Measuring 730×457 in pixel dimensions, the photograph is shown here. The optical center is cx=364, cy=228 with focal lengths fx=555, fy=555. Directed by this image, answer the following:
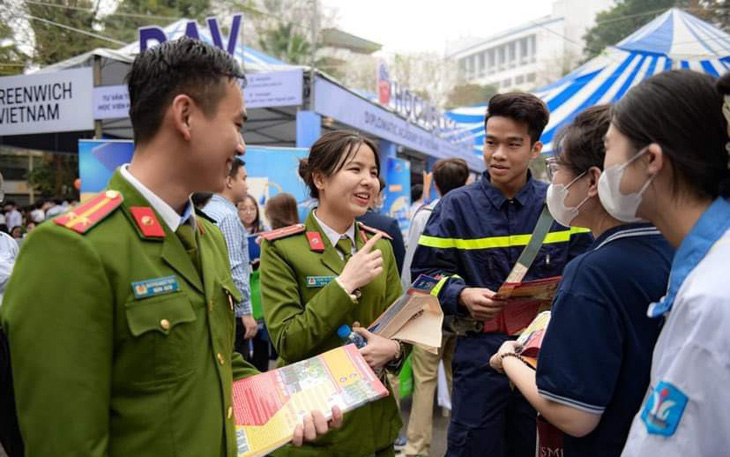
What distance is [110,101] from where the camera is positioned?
917 centimetres

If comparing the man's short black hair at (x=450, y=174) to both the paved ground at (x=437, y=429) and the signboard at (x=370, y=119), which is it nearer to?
the paved ground at (x=437, y=429)

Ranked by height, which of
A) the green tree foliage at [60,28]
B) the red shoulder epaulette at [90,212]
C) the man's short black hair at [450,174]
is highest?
the green tree foliage at [60,28]

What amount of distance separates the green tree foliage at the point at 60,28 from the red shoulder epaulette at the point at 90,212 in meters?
7.70

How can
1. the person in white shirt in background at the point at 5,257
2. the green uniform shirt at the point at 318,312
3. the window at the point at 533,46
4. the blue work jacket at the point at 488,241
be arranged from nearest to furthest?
1. the green uniform shirt at the point at 318,312
2. the blue work jacket at the point at 488,241
3. the person in white shirt in background at the point at 5,257
4. the window at the point at 533,46

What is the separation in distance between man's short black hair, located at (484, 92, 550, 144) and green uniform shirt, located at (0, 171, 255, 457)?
65.0 inches

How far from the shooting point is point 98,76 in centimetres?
934

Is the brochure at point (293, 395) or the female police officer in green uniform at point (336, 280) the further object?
the female police officer in green uniform at point (336, 280)

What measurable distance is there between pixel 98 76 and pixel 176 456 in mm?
9553

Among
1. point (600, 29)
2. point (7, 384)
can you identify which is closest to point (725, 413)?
point (7, 384)

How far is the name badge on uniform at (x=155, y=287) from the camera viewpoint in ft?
3.94

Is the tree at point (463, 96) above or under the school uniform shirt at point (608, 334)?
above

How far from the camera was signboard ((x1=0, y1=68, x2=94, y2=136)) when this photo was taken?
5.96 metres

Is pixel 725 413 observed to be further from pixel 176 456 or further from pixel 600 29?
pixel 600 29

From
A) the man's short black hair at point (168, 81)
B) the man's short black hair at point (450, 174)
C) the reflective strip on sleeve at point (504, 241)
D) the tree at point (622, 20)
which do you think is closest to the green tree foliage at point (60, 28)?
the man's short black hair at point (450, 174)
